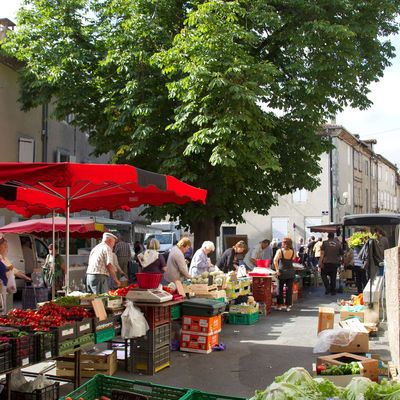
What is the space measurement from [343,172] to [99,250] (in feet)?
114

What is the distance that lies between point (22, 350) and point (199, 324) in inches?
165

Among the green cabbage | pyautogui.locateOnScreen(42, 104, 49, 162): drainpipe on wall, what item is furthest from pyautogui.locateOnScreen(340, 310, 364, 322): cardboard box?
pyautogui.locateOnScreen(42, 104, 49, 162): drainpipe on wall

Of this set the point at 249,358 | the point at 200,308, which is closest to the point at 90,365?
the point at 200,308

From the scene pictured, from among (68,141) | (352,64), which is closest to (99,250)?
(352,64)

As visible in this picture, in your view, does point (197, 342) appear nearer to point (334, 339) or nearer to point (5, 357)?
point (334, 339)

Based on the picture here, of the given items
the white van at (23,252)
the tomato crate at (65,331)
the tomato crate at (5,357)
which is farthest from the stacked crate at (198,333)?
the white van at (23,252)

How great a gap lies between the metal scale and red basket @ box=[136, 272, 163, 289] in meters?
0.10

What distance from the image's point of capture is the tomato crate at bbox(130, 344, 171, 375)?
7.61 metres

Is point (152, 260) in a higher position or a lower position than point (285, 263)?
higher

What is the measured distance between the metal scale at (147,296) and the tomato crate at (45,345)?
2.18 metres

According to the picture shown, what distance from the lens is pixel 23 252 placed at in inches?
664

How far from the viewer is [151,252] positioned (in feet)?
31.7

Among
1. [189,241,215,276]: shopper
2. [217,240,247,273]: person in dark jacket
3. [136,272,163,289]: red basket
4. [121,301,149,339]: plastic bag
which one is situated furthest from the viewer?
[217,240,247,273]: person in dark jacket

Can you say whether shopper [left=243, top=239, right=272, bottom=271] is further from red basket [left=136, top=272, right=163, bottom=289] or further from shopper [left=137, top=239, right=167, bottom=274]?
red basket [left=136, top=272, right=163, bottom=289]
